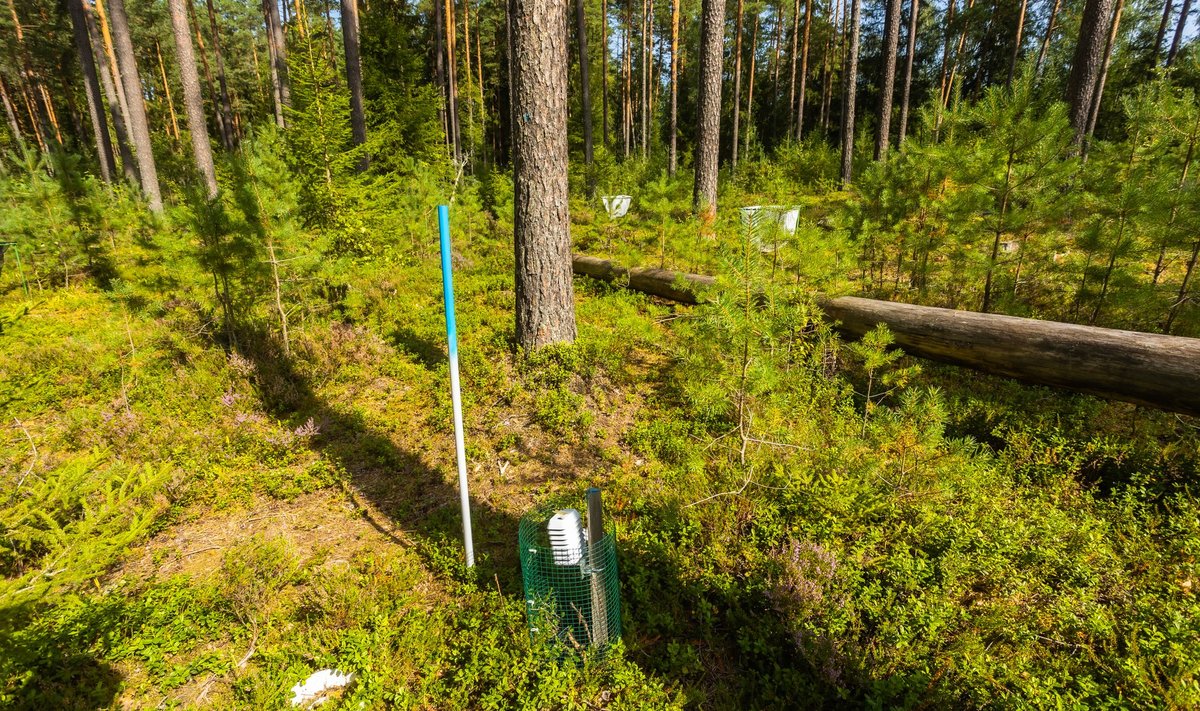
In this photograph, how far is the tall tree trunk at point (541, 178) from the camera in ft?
17.1

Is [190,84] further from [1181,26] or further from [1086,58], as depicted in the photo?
[1181,26]

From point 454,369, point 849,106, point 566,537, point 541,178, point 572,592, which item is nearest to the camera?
point 566,537

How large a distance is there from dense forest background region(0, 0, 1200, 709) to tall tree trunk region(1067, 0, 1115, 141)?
70 mm

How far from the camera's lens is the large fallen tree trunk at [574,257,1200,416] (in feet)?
12.4

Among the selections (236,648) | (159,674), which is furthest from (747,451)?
(159,674)

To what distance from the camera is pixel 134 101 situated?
13.2 metres

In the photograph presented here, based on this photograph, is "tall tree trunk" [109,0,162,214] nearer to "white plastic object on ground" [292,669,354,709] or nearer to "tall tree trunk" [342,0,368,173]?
"tall tree trunk" [342,0,368,173]

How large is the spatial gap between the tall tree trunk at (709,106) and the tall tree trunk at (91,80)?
58.8 ft

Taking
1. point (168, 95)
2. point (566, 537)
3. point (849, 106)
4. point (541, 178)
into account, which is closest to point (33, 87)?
point (168, 95)

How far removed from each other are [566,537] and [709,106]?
979cm

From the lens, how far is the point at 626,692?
2.60 meters

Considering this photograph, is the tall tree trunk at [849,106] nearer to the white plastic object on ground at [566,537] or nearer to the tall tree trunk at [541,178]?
the tall tree trunk at [541,178]

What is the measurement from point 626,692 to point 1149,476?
4.22 meters

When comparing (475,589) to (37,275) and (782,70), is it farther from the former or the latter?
(782,70)
